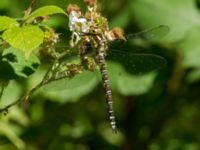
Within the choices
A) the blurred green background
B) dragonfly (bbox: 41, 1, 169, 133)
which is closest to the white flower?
dragonfly (bbox: 41, 1, 169, 133)

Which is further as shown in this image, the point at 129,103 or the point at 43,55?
the point at 129,103

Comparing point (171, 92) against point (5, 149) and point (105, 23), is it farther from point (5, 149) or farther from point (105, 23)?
point (105, 23)

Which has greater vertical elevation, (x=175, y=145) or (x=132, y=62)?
(x=175, y=145)

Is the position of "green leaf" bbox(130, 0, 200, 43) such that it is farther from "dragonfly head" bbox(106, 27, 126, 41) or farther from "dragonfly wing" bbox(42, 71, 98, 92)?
"dragonfly head" bbox(106, 27, 126, 41)

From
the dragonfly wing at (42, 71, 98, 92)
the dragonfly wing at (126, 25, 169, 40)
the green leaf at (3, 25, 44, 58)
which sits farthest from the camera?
the dragonfly wing at (126, 25, 169, 40)

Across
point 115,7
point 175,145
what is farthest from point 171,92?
point 115,7

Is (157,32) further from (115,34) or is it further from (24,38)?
(24,38)

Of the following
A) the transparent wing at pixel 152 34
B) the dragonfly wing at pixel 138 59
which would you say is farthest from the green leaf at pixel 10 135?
the transparent wing at pixel 152 34
